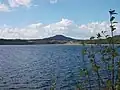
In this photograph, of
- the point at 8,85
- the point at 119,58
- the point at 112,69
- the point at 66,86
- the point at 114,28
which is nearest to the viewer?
the point at 114,28

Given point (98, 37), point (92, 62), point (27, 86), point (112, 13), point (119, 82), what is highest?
point (112, 13)

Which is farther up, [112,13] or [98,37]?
[112,13]

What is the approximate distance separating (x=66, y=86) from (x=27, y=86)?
499 centimetres

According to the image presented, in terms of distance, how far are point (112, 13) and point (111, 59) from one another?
1.46 m

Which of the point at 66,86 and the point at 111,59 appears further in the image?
the point at 66,86

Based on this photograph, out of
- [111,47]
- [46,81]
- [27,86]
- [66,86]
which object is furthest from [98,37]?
[46,81]

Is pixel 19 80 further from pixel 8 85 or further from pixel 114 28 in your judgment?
pixel 114 28

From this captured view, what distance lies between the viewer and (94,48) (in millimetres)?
8906

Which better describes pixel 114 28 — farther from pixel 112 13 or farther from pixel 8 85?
pixel 8 85

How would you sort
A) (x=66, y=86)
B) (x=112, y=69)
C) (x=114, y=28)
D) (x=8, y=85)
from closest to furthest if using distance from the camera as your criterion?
(x=114, y=28) → (x=112, y=69) → (x=66, y=86) → (x=8, y=85)

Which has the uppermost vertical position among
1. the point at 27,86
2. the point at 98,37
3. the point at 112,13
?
the point at 112,13

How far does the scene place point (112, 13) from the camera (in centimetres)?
721

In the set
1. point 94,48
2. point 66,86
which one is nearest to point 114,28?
point 94,48

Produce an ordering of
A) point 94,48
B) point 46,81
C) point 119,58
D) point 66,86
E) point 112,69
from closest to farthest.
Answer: point 112,69 → point 119,58 → point 94,48 → point 66,86 → point 46,81
